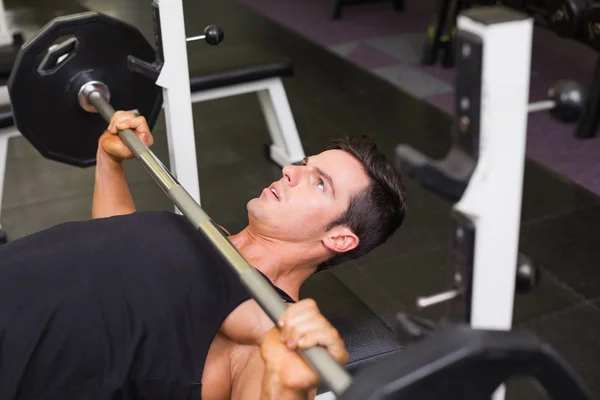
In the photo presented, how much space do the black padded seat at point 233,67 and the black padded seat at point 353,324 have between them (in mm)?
1244

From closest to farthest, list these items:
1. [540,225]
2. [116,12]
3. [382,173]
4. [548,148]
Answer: [382,173]
[540,225]
[548,148]
[116,12]

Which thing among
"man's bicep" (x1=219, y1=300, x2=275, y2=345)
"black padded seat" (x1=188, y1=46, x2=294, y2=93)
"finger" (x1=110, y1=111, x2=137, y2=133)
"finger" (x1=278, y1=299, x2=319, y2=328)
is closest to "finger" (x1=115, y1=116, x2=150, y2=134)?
"finger" (x1=110, y1=111, x2=137, y2=133)

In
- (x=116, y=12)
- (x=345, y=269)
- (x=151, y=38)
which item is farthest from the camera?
(x=116, y=12)

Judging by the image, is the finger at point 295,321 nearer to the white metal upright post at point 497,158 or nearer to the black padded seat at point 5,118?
the white metal upright post at point 497,158

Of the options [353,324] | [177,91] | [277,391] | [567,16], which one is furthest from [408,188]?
[277,391]

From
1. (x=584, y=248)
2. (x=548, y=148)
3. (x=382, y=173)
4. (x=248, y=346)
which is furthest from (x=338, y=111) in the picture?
(x=248, y=346)

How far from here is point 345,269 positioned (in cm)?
264

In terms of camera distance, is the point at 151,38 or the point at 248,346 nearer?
the point at 248,346

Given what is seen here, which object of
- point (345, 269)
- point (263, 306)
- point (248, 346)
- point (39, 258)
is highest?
point (263, 306)

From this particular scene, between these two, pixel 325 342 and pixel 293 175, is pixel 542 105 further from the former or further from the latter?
pixel 293 175

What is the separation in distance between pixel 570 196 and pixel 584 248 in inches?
15.2

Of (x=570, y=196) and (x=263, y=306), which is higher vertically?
(x=263, y=306)

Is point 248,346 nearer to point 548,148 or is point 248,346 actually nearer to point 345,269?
point 345,269

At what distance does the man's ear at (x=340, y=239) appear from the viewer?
63.3 inches
